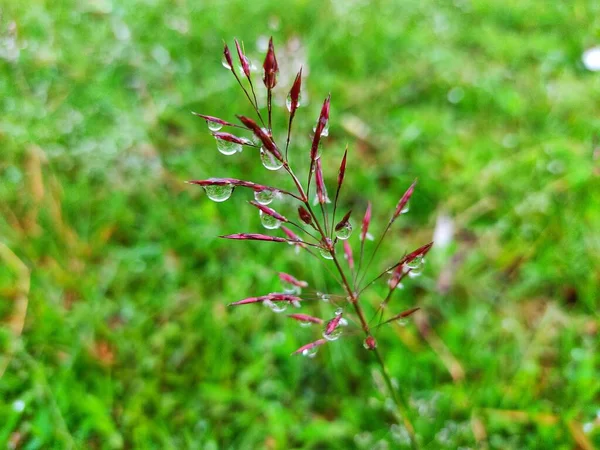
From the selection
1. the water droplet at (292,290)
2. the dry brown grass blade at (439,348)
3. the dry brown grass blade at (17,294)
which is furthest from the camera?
the dry brown grass blade at (17,294)

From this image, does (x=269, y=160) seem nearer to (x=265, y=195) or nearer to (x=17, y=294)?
(x=265, y=195)

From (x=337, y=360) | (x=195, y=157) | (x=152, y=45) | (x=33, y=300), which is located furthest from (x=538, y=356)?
(x=152, y=45)

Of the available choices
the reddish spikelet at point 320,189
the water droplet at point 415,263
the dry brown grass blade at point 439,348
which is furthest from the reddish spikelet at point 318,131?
the dry brown grass blade at point 439,348

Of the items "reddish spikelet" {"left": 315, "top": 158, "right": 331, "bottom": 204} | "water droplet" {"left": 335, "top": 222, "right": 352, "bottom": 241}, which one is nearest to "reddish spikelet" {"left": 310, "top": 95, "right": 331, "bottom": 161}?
"reddish spikelet" {"left": 315, "top": 158, "right": 331, "bottom": 204}

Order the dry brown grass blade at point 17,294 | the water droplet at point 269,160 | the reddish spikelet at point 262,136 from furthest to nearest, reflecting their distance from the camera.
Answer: the dry brown grass blade at point 17,294
the water droplet at point 269,160
the reddish spikelet at point 262,136

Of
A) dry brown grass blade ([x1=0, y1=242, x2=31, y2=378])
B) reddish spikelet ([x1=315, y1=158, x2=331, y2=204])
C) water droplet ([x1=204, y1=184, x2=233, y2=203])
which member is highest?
dry brown grass blade ([x1=0, y1=242, x2=31, y2=378])

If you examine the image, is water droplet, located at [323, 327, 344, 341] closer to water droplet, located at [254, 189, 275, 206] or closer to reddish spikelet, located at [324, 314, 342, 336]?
reddish spikelet, located at [324, 314, 342, 336]

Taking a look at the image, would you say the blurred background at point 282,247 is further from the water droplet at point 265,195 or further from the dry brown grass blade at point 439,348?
the water droplet at point 265,195
